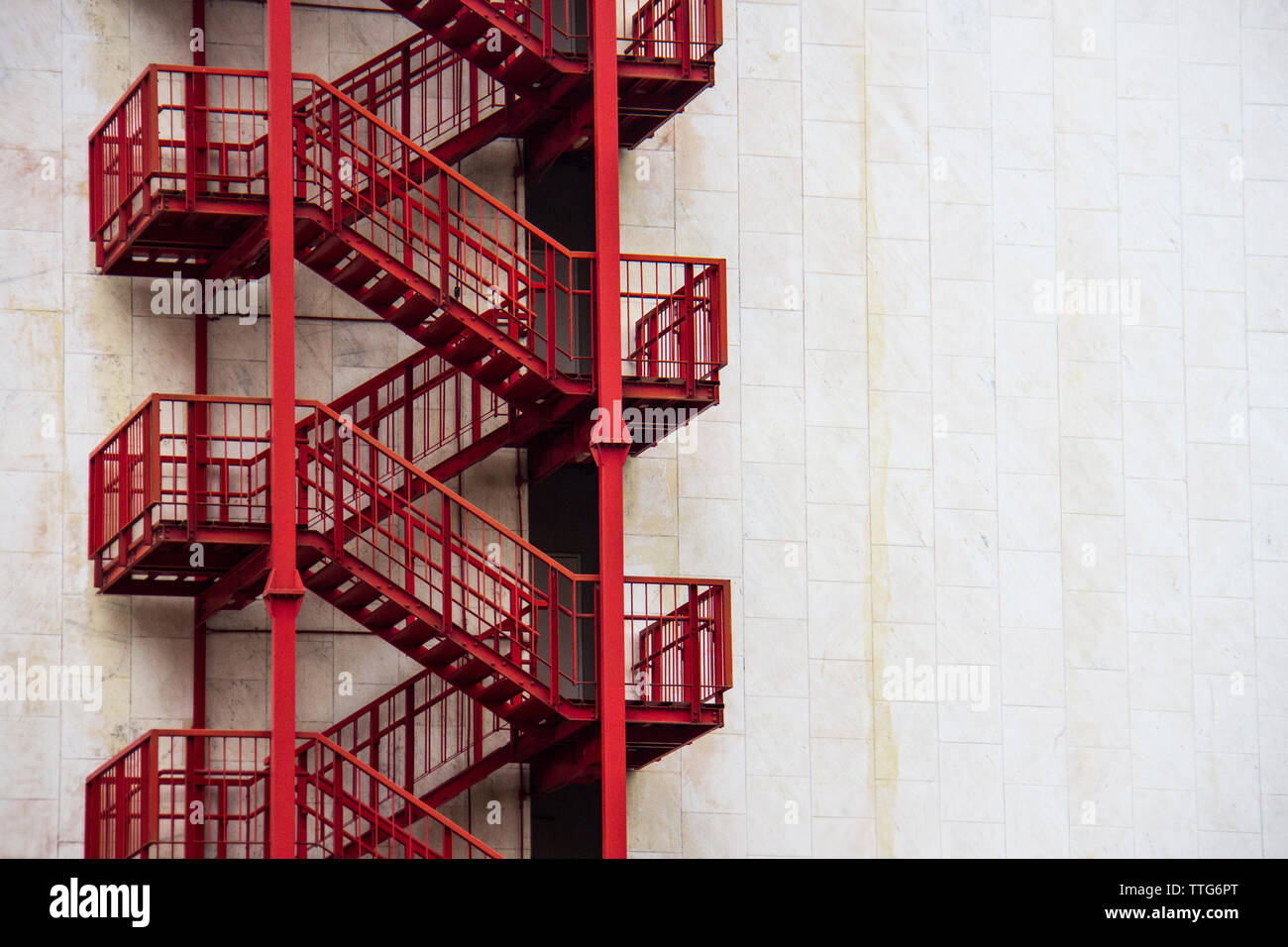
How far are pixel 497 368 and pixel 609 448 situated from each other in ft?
6.05

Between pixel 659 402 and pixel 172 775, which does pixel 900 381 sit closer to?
pixel 659 402

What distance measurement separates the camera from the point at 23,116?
3362 cm

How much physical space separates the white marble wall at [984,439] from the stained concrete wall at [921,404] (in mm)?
51

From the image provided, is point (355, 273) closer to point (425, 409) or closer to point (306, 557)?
point (425, 409)

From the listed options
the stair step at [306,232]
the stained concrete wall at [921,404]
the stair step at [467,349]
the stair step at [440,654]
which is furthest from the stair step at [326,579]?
the stair step at [306,232]

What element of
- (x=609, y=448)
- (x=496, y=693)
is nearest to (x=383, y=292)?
(x=609, y=448)

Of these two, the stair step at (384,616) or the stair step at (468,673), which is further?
the stair step at (468,673)

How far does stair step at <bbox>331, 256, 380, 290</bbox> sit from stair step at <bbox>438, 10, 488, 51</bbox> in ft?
11.3

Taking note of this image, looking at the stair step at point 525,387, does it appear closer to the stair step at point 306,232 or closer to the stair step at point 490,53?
the stair step at point 306,232

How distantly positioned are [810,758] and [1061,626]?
4400 mm

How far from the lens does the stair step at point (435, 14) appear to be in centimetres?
3297

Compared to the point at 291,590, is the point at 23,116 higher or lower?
higher

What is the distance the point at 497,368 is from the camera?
32.5 meters

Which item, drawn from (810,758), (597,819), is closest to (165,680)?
(597,819)
